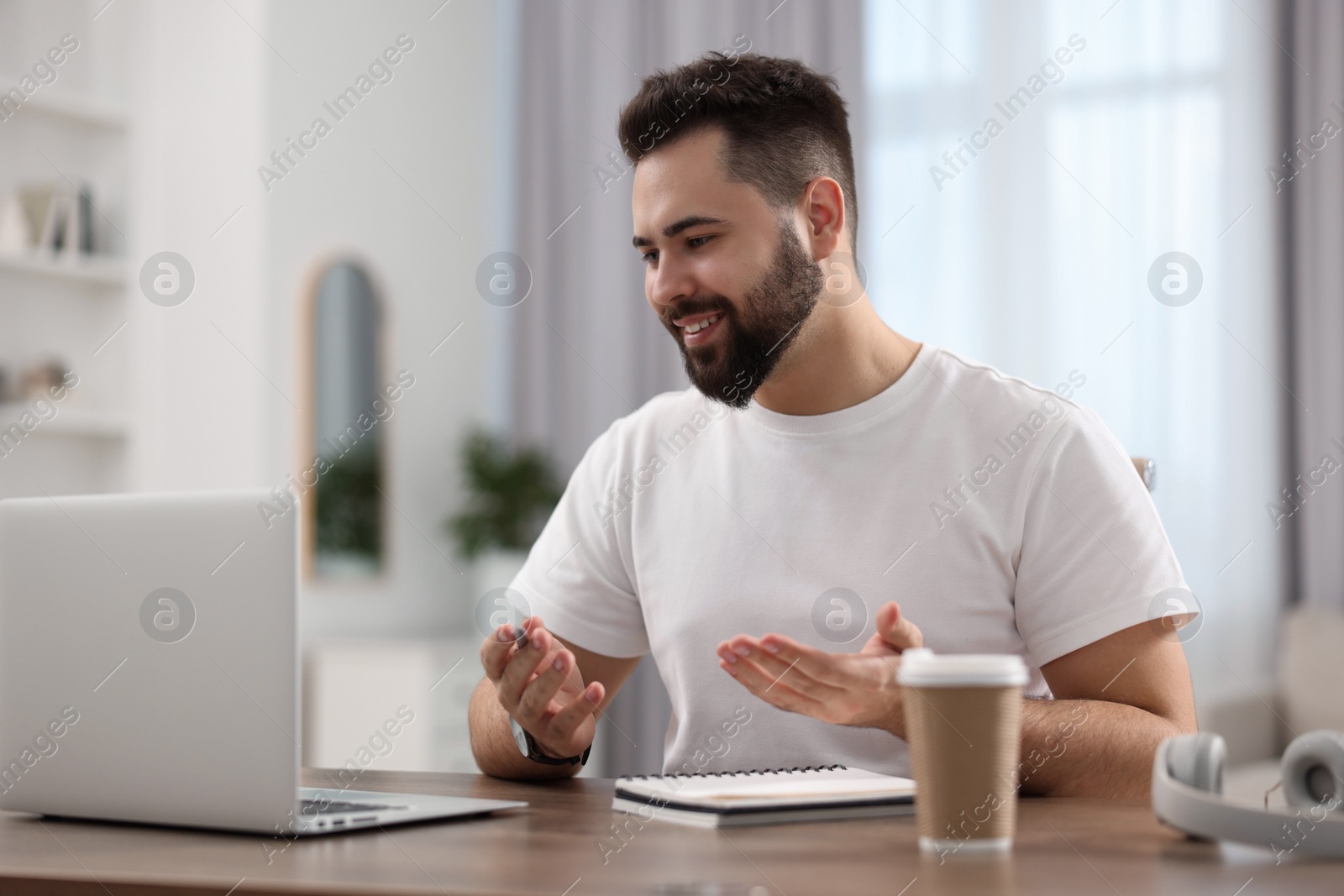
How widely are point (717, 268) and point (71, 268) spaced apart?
6.99 ft

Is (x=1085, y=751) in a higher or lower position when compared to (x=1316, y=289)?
lower

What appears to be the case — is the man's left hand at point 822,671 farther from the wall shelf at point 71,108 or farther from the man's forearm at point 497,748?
the wall shelf at point 71,108

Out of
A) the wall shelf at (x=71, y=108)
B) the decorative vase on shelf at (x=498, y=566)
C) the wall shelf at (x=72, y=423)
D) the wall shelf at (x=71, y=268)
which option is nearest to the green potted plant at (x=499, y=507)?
the decorative vase on shelf at (x=498, y=566)

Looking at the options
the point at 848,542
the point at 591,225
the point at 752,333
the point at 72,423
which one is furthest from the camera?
the point at 591,225

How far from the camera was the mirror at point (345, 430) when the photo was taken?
381 centimetres

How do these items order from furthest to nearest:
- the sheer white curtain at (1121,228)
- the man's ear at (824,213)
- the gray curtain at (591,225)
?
the gray curtain at (591,225)
the sheer white curtain at (1121,228)
the man's ear at (824,213)

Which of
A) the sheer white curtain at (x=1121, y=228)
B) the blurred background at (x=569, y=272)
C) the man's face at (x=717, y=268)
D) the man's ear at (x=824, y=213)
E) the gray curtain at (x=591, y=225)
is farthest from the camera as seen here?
the gray curtain at (x=591, y=225)

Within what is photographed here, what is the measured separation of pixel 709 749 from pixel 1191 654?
93.5 inches

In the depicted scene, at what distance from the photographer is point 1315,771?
0.87 m

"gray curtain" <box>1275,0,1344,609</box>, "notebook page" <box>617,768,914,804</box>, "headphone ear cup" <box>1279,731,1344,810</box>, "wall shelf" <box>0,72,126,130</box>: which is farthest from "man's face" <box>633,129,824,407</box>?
"gray curtain" <box>1275,0,1344,609</box>

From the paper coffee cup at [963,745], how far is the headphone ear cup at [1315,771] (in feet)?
0.71

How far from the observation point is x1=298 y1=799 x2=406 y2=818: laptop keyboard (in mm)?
997

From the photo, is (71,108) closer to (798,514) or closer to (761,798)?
(798,514)

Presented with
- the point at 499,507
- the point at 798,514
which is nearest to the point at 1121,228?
the point at 499,507
